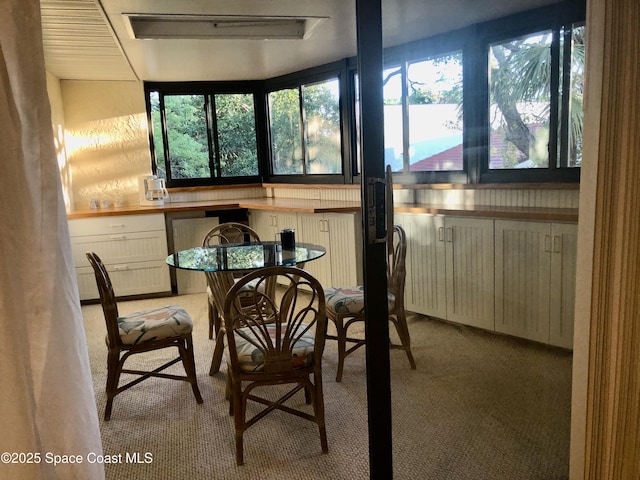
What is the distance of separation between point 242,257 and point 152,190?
275cm

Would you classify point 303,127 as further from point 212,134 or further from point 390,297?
point 390,297

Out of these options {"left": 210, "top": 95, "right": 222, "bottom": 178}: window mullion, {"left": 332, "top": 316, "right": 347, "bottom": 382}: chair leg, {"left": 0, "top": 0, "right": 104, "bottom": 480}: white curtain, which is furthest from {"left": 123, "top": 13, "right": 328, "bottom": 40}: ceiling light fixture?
{"left": 0, "top": 0, "right": 104, "bottom": 480}: white curtain

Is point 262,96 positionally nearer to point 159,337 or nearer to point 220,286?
point 220,286

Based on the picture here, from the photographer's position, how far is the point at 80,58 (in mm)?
4016

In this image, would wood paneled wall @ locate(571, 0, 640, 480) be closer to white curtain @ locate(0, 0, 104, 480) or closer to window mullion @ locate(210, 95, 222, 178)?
white curtain @ locate(0, 0, 104, 480)

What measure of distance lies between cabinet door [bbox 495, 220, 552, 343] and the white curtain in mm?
2133

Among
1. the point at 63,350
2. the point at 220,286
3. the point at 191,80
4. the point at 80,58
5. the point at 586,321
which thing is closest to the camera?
the point at 63,350

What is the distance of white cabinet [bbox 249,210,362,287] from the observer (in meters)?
3.94

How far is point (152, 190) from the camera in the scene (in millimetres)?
5098

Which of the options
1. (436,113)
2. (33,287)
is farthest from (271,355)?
(436,113)

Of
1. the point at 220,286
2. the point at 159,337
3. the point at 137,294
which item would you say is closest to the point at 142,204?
the point at 137,294

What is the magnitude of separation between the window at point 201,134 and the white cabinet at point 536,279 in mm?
3433

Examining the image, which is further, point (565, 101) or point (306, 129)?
point (306, 129)

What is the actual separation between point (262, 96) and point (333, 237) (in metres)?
2.17
